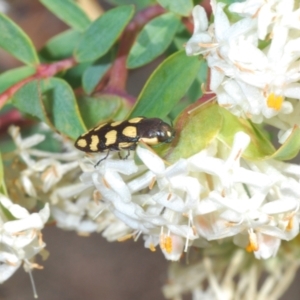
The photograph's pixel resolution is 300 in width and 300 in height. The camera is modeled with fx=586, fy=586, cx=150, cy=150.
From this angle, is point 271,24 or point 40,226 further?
point 40,226

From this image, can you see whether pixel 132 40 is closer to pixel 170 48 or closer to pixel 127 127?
pixel 170 48

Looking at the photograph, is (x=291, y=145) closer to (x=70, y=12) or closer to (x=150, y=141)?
(x=150, y=141)

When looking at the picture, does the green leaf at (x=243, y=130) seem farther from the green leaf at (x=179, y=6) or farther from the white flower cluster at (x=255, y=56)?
the green leaf at (x=179, y=6)

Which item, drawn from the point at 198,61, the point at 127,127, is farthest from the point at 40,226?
the point at 198,61

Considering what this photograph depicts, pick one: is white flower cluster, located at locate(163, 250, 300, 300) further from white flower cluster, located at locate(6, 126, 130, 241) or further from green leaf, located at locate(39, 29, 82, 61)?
green leaf, located at locate(39, 29, 82, 61)

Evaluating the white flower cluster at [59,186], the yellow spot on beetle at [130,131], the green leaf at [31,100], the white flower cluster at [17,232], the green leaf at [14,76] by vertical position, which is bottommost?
the white flower cluster at [59,186]

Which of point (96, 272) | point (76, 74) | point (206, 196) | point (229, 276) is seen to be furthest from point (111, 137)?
point (96, 272)

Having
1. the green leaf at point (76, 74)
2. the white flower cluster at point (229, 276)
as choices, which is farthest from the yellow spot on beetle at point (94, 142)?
the white flower cluster at point (229, 276)
